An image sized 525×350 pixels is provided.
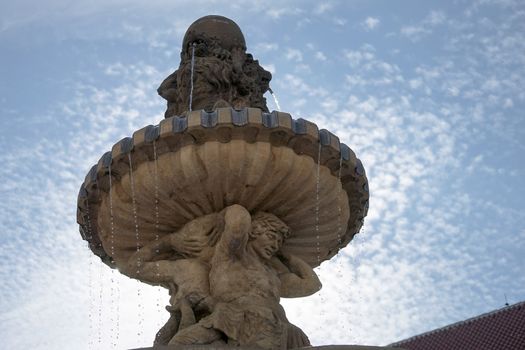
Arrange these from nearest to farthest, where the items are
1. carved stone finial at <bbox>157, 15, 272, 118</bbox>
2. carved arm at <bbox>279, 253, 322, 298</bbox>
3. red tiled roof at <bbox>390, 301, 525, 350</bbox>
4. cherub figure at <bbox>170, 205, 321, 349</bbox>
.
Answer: cherub figure at <bbox>170, 205, 321, 349</bbox> → carved arm at <bbox>279, 253, 322, 298</bbox> → carved stone finial at <bbox>157, 15, 272, 118</bbox> → red tiled roof at <bbox>390, 301, 525, 350</bbox>

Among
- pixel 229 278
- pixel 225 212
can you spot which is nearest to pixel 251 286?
pixel 229 278

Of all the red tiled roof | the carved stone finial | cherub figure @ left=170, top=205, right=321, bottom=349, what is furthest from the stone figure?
the red tiled roof

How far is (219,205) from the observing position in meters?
9.27

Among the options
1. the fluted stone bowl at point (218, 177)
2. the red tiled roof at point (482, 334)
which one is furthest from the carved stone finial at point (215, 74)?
the red tiled roof at point (482, 334)

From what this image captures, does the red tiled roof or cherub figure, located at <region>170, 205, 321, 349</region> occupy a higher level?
the red tiled roof

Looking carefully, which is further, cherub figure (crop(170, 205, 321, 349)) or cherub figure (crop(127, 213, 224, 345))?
cherub figure (crop(127, 213, 224, 345))

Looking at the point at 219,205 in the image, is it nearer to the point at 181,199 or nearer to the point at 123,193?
the point at 181,199

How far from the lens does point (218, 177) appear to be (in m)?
8.92

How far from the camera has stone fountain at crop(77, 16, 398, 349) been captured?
28.5ft

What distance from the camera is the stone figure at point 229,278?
8.23 metres

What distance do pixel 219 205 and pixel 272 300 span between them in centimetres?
111

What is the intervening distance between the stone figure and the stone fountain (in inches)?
0.4

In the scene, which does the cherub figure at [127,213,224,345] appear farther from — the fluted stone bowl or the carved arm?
the carved arm

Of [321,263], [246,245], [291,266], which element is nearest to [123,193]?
[246,245]
